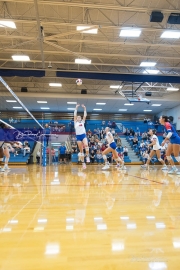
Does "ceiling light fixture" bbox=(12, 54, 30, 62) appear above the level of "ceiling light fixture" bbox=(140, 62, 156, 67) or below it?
above

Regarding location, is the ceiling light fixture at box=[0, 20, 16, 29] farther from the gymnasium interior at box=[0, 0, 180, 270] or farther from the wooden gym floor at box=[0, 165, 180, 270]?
the wooden gym floor at box=[0, 165, 180, 270]

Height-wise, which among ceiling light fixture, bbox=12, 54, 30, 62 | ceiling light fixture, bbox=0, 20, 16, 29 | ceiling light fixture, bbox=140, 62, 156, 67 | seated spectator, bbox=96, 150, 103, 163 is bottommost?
seated spectator, bbox=96, 150, 103, 163

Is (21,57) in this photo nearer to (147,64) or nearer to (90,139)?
(90,139)

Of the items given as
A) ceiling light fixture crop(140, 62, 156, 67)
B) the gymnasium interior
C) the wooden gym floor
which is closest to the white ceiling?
the gymnasium interior

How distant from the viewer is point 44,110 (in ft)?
103

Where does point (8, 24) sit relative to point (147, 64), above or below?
above

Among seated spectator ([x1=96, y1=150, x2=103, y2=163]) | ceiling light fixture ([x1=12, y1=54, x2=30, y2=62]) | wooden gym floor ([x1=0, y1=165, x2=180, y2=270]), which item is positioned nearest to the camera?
wooden gym floor ([x1=0, y1=165, x2=180, y2=270])

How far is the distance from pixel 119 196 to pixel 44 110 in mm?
29189

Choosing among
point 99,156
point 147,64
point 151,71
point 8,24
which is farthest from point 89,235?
point 151,71

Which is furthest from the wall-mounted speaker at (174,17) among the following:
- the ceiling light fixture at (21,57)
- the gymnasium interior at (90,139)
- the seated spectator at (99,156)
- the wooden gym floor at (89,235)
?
the seated spectator at (99,156)

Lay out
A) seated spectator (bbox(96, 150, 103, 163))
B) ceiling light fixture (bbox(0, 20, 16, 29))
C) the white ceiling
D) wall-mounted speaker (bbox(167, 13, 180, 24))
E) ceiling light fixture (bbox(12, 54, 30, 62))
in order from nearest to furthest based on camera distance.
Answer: wall-mounted speaker (bbox(167, 13, 180, 24)), the white ceiling, ceiling light fixture (bbox(0, 20, 16, 29)), ceiling light fixture (bbox(12, 54, 30, 62)), seated spectator (bbox(96, 150, 103, 163))

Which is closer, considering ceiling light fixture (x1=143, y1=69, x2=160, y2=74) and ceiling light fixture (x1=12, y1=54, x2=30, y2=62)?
ceiling light fixture (x1=12, y1=54, x2=30, y2=62)

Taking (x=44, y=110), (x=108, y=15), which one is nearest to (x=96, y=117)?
(x=44, y=110)

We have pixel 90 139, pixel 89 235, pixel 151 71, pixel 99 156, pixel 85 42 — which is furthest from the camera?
pixel 90 139
